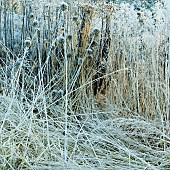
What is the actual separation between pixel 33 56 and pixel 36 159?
1.40 meters

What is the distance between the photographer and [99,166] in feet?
6.42

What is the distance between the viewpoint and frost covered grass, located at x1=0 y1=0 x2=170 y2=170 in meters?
2.04

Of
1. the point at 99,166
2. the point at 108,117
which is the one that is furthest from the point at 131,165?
the point at 108,117

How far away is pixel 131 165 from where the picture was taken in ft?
6.36

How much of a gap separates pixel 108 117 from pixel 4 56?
107 centimetres

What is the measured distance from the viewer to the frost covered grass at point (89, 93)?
2035 millimetres

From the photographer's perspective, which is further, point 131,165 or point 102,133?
point 102,133

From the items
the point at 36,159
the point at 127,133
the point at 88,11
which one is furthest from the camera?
the point at 88,11

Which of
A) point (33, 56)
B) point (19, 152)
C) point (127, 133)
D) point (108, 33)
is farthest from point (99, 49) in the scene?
point (19, 152)

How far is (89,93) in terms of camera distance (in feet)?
9.57

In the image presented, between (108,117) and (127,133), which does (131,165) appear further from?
(108,117)

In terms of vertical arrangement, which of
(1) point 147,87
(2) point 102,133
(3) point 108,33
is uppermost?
(3) point 108,33

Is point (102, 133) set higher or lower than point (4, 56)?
lower

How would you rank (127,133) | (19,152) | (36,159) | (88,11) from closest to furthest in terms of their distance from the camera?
(36,159), (19,152), (127,133), (88,11)
